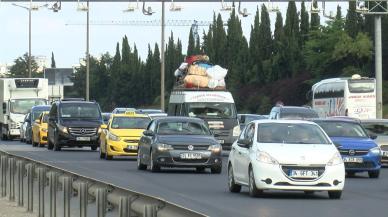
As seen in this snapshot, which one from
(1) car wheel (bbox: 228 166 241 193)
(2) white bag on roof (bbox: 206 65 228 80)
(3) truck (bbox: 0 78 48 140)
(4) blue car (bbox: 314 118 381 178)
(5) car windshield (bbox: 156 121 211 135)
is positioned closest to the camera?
(1) car wheel (bbox: 228 166 241 193)

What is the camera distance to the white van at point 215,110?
1618 inches

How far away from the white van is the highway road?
9.06 metres

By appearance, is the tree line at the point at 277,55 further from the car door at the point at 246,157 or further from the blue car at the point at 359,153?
the car door at the point at 246,157

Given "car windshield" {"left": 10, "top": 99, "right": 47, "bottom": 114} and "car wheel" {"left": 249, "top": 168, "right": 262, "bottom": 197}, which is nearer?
"car wheel" {"left": 249, "top": 168, "right": 262, "bottom": 197}

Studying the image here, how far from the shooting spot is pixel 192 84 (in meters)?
44.2

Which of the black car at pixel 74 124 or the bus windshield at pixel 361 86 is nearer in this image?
the black car at pixel 74 124

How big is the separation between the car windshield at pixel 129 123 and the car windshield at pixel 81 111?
24.4ft

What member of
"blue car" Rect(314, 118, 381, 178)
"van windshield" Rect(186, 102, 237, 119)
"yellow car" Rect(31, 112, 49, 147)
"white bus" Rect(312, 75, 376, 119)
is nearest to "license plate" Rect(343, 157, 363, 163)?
"blue car" Rect(314, 118, 381, 178)

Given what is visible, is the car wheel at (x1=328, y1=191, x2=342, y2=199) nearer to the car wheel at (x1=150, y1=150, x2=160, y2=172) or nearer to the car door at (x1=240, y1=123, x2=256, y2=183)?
the car door at (x1=240, y1=123, x2=256, y2=183)

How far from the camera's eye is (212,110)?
41719 millimetres

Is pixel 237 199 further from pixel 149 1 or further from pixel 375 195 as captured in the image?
pixel 149 1

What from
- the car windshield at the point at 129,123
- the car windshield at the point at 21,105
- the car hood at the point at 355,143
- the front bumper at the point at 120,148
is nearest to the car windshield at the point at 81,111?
the car windshield at the point at 129,123

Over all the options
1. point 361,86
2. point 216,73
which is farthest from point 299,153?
point 361,86

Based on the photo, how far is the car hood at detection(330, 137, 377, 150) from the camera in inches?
1164
